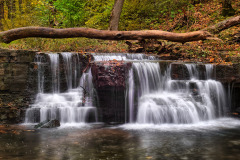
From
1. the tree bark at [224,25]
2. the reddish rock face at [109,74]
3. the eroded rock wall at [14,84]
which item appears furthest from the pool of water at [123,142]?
the tree bark at [224,25]

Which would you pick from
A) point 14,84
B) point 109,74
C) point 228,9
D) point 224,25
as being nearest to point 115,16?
point 224,25

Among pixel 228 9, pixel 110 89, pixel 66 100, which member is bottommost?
pixel 66 100

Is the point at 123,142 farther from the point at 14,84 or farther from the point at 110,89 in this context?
the point at 14,84

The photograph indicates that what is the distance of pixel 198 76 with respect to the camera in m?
10.3

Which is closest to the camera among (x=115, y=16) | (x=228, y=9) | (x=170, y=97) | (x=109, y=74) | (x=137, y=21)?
(x=109, y=74)

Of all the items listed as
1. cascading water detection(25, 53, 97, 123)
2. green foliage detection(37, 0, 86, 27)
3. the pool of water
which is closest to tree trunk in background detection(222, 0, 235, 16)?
green foliage detection(37, 0, 86, 27)

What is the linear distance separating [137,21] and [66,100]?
12.0 metres

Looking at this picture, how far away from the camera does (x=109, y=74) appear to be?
8.70 metres

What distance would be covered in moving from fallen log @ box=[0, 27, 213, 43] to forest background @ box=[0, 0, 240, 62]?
0.54 metres

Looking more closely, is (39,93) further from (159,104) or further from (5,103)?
(159,104)

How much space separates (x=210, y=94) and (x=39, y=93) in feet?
21.1

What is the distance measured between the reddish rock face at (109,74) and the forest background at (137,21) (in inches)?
163

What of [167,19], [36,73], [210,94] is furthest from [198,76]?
[167,19]

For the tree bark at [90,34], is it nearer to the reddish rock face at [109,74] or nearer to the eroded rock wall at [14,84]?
the eroded rock wall at [14,84]
